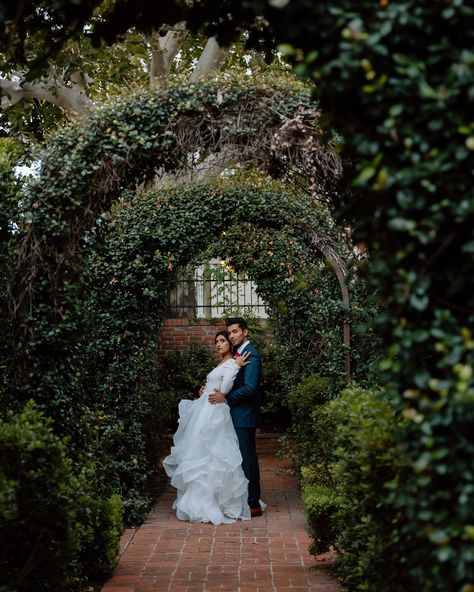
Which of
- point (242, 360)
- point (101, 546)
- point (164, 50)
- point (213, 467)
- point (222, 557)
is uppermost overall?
point (164, 50)

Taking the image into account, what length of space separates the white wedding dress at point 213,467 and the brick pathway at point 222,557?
0.62 ft

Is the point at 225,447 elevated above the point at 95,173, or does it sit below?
below

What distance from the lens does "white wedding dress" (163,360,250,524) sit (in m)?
9.41

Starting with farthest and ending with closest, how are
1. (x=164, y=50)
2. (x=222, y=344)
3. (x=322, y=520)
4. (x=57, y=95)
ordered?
1. (x=164, y=50)
2. (x=57, y=95)
3. (x=222, y=344)
4. (x=322, y=520)

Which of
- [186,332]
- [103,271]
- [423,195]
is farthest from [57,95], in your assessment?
[423,195]

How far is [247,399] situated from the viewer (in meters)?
9.62

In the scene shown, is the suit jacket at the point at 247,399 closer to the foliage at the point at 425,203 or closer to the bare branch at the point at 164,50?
the bare branch at the point at 164,50

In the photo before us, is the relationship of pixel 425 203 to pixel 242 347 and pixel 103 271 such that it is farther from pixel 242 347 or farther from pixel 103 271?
pixel 242 347

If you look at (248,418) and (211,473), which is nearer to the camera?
(211,473)

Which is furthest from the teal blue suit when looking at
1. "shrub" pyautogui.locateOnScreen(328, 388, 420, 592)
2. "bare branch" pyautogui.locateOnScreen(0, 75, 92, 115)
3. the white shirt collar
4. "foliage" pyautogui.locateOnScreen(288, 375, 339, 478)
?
"bare branch" pyautogui.locateOnScreen(0, 75, 92, 115)

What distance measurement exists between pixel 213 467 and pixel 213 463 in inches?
2.1

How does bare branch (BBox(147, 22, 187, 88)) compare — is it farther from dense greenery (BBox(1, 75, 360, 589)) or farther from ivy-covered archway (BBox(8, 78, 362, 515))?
ivy-covered archway (BBox(8, 78, 362, 515))

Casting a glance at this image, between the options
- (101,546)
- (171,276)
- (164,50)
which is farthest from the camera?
(164,50)

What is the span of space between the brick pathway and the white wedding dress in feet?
0.62
